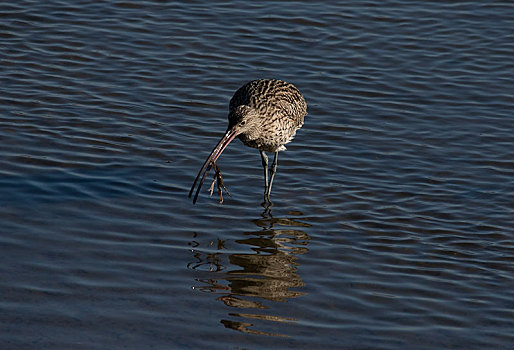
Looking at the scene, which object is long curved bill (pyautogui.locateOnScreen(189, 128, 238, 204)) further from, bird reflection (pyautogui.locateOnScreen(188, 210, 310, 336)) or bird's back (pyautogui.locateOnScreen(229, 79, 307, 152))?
bird reflection (pyautogui.locateOnScreen(188, 210, 310, 336))

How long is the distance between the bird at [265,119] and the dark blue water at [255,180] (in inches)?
16.7

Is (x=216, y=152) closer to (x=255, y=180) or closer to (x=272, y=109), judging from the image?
(x=272, y=109)

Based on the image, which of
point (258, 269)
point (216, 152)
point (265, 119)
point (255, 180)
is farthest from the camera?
point (255, 180)

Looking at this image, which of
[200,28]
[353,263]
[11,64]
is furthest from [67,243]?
[200,28]

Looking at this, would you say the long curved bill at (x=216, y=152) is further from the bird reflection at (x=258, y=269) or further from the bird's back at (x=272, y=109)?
the bird reflection at (x=258, y=269)

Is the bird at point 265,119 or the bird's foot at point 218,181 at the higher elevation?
the bird at point 265,119

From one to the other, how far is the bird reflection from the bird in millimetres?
626

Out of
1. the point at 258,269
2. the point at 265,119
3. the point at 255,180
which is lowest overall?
the point at 258,269

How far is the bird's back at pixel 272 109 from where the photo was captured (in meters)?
9.84

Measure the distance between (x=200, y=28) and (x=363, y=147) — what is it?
4.39 meters

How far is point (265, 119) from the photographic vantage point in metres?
9.81

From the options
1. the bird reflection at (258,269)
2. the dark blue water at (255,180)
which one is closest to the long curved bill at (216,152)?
Result: the dark blue water at (255,180)

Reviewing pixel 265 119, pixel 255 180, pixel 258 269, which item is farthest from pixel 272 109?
pixel 258 269

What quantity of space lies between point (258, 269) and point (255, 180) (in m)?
2.23
